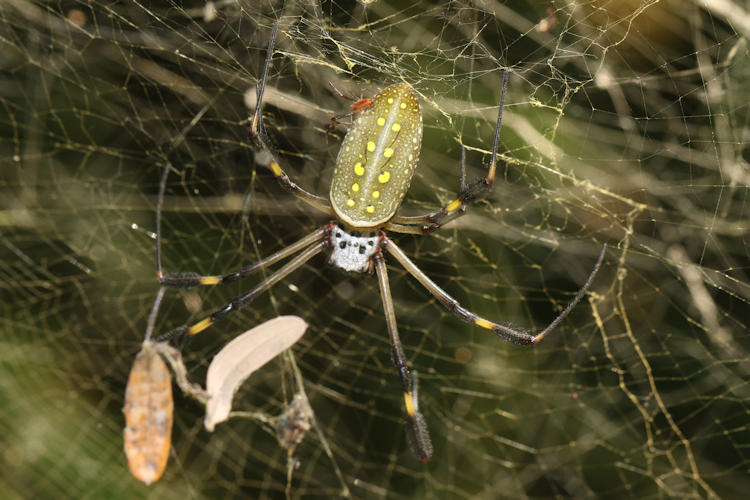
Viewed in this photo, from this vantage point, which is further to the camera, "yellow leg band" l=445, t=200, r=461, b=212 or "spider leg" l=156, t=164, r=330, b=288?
"spider leg" l=156, t=164, r=330, b=288

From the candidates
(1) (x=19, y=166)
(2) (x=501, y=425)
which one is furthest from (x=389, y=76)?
(1) (x=19, y=166)

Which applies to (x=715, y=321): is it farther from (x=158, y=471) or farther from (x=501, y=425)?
(x=158, y=471)

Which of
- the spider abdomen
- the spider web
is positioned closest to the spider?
the spider abdomen

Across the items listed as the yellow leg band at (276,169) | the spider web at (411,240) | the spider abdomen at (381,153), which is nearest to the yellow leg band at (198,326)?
the spider web at (411,240)

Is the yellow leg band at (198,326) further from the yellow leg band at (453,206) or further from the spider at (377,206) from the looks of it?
the yellow leg band at (453,206)

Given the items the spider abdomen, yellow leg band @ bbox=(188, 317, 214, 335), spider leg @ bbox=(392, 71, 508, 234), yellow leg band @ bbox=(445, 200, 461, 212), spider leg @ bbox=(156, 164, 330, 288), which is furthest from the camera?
yellow leg band @ bbox=(188, 317, 214, 335)

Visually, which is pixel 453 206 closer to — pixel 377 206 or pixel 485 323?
pixel 377 206

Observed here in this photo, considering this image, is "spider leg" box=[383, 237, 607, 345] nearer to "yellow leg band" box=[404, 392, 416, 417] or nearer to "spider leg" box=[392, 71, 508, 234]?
"spider leg" box=[392, 71, 508, 234]
